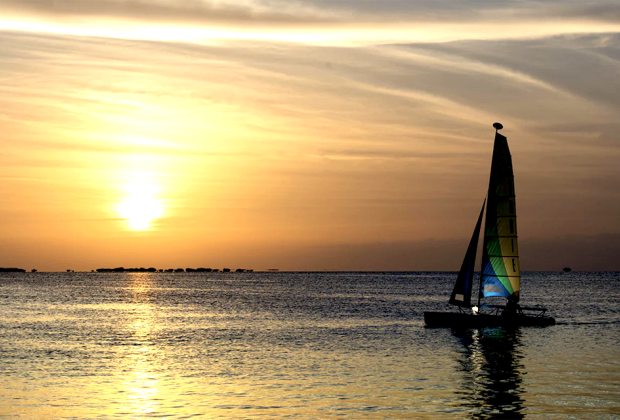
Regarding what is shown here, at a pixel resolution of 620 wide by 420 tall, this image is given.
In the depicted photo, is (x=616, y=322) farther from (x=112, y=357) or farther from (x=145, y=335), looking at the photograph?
(x=112, y=357)

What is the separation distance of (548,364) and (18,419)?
35.7m

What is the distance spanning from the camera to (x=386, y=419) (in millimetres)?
32656

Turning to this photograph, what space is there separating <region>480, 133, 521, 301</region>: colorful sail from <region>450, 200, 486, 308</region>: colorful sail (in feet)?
4.16

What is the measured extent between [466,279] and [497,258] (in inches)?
151

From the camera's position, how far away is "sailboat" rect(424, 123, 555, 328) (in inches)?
2798

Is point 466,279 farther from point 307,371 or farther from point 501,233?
point 307,371

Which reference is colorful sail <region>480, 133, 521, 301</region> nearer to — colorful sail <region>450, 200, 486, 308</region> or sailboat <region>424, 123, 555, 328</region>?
sailboat <region>424, 123, 555, 328</region>

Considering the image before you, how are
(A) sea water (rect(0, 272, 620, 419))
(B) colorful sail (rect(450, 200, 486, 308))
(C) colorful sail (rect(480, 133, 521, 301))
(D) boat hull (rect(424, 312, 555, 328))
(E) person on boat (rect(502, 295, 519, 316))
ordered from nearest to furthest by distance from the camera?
(A) sea water (rect(0, 272, 620, 419)) < (C) colorful sail (rect(480, 133, 521, 301)) < (D) boat hull (rect(424, 312, 555, 328)) < (B) colorful sail (rect(450, 200, 486, 308)) < (E) person on boat (rect(502, 295, 519, 316))

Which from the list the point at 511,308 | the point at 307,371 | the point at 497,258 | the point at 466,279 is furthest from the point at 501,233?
the point at 307,371

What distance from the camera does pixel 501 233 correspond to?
72.5 m

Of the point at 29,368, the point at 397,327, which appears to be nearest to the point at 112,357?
the point at 29,368

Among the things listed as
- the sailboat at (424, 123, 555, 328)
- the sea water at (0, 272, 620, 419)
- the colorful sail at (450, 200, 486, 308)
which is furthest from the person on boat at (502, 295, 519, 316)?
the colorful sail at (450, 200, 486, 308)

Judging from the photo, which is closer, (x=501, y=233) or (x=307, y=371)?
(x=307, y=371)

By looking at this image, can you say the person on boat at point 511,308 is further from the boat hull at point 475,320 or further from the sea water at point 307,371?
the sea water at point 307,371
